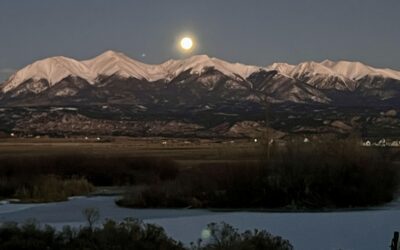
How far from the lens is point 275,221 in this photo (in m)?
32.3

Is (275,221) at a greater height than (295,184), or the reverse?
(295,184)

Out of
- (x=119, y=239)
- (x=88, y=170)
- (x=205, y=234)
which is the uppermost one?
(x=88, y=170)

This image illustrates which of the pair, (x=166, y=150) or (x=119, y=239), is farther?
(x=166, y=150)

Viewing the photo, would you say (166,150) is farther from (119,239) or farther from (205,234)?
(119,239)

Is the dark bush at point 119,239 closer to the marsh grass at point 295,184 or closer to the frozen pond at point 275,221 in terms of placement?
the frozen pond at point 275,221

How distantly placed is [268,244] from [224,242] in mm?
1484

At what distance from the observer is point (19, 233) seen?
21.8 metres

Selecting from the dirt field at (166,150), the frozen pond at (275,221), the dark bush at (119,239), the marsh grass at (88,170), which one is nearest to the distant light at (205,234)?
the frozen pond at (275,221)

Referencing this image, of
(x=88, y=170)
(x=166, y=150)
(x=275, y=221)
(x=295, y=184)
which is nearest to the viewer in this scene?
(x=275, y=221)

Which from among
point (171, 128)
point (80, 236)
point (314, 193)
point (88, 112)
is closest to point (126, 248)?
point (80, 236)

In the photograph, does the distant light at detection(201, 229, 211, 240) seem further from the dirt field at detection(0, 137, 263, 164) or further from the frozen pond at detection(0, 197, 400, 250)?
the dirt field at detection(0, 137, 263, 164)

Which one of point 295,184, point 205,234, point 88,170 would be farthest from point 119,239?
point 88,170

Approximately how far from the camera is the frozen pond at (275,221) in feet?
88.1

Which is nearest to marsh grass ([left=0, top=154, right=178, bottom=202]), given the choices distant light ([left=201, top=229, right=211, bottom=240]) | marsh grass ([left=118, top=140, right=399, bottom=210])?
marsh grass ([left=118, top=140, right=399, bottom=210])
